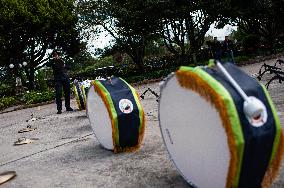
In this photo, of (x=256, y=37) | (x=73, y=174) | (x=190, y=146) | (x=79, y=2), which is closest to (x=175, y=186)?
(x=190, y=146)

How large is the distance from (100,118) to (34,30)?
29937 millimetres

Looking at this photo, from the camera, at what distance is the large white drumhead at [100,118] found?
4656mm

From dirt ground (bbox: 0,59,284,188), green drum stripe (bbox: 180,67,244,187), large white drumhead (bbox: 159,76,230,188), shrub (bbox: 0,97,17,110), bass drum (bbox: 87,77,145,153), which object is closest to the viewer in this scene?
green drum stripe (bbox: 180,67,244,187)

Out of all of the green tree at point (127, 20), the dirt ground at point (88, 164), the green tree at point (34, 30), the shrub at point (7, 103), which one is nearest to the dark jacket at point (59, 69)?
the dirt ground at point (88, 164)

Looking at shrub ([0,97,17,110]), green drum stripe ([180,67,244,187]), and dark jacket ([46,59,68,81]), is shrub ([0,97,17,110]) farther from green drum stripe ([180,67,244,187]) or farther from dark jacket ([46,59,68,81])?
green drum stripe ([180,67,244,187])

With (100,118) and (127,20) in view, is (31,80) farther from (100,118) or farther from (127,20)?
(100,118)

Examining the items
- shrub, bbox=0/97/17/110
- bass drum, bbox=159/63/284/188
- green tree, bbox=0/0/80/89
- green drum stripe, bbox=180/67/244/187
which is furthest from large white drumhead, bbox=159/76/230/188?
green tree, bbox=0/0/80/89

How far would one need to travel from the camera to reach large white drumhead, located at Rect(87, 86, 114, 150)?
4.66m

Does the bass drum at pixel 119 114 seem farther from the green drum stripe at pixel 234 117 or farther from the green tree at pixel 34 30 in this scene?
the green tree at pixel 34 30

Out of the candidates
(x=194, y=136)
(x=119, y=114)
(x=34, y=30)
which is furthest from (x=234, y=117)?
(x=34, y=30)

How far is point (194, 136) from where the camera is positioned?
276 cm

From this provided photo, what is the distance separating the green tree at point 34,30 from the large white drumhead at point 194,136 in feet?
98.8

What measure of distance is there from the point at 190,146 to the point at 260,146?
0.68 m

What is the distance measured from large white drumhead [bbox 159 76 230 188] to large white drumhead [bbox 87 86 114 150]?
1500 millimetres
